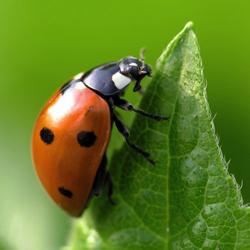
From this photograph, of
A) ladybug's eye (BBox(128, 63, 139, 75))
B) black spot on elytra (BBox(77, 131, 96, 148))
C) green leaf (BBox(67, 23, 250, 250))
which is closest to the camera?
green leaf (BBox(67, 23, 250, 250))

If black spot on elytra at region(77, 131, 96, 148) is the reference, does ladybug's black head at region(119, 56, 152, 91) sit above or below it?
above

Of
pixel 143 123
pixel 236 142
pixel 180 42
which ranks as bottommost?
pixel 236 142

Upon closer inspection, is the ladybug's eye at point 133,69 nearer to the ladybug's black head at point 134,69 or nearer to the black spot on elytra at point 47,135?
the ladybug's black head at point 134,69

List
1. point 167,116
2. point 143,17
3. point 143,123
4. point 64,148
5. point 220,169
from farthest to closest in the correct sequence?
point 143,17, point 64,148, point 143,123, point 167,116, point 220,169

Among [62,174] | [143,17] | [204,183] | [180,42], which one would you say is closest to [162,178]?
[204,183]

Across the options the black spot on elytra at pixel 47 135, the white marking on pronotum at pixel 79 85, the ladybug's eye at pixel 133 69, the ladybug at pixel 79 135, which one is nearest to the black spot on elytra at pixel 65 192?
the ladybug at pixel 79 135

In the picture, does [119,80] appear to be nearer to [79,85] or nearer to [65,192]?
[79,85]

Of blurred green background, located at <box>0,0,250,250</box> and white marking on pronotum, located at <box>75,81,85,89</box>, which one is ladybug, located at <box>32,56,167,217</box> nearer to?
Answer: white marking on pronotum, located at <box>75,81,85,89</box>

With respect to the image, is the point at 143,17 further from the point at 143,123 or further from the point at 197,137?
the point at 197,137

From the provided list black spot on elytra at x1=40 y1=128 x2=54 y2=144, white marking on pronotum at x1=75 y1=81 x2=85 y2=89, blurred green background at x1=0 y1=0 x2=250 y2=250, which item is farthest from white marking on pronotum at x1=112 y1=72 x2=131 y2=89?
blurred green background at x1=0 y1=0 x2=250 y2=250
